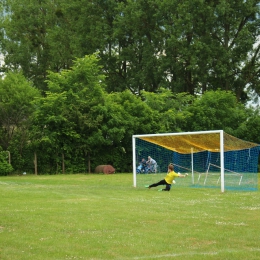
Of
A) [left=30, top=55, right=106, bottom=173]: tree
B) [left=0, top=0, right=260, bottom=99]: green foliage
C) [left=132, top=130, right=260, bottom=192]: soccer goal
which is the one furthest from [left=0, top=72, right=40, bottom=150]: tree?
[left=0, top=0, right=260, bottom=99]: green foliage

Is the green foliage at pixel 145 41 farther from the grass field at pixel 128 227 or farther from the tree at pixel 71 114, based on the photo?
the grass field at pixel 128 227

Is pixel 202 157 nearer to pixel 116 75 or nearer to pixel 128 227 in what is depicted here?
pixel 116 75

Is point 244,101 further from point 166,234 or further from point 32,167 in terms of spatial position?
point 166,234

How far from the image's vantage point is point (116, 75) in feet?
193

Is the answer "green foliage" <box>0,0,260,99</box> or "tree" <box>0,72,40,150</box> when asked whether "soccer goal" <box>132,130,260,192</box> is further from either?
"green foliage" <box>0,0,260,99</box>

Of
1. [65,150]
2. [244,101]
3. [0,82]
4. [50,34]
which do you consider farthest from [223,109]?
[50,34]

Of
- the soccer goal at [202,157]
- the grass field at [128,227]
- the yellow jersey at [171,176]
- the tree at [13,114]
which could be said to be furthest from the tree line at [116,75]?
the grass field at [128,227]

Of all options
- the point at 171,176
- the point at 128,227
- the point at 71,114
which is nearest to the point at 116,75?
the point at 71,114

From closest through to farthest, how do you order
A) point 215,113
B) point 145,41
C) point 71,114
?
point 71,114
point 215,113
point 145,41

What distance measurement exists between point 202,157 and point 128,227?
28292 mm

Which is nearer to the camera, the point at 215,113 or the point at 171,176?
the point at 171,176

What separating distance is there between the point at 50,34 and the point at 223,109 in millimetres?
23028

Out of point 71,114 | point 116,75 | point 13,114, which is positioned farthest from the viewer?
point 116,75

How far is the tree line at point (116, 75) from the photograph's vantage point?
39.8m
